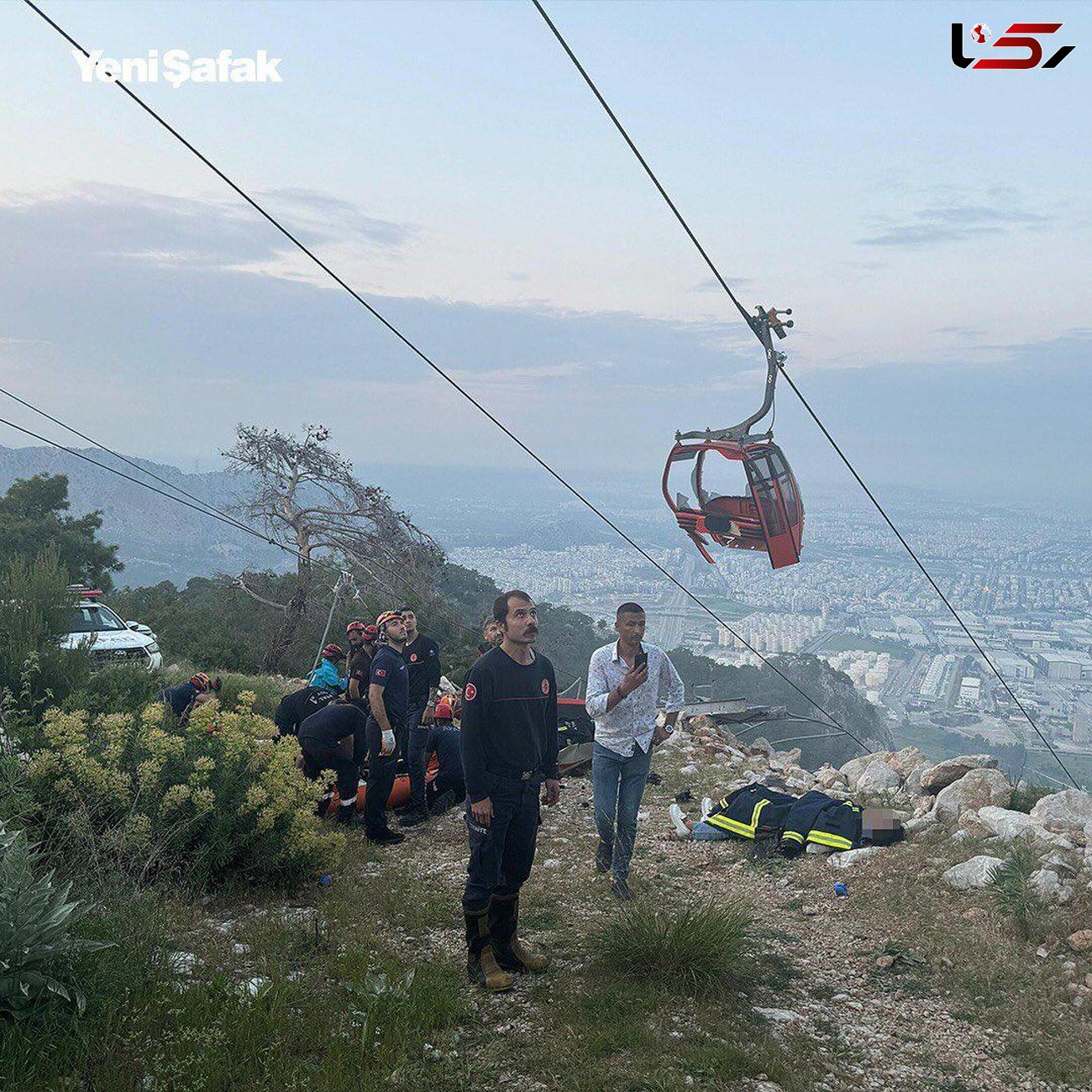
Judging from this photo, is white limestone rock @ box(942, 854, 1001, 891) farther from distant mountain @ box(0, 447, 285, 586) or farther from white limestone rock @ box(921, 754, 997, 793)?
distant mountain @ box(0, 447, 285, 586)

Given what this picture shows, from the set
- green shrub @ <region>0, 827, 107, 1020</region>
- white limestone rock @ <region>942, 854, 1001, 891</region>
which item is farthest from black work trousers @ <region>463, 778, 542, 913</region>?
white limestone rock @ <region>942, 854, 1001, 891</region>

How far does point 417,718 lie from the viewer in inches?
313

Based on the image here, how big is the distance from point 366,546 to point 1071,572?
2293 cm

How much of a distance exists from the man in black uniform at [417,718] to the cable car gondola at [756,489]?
348 cm

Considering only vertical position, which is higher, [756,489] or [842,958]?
[756,489]

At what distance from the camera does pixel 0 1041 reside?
3.31 m

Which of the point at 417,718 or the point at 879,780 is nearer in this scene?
the point at 417,718

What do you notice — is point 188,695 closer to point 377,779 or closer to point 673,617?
point 377,779

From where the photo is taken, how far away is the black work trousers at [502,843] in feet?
14.8

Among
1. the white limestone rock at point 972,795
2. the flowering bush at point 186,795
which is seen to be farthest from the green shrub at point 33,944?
the white limestone rock at point 972,795

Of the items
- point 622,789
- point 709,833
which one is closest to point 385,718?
point 622,789

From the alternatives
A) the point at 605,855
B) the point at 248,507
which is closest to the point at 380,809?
the point at 605,855

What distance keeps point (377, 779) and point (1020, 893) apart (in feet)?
14.4

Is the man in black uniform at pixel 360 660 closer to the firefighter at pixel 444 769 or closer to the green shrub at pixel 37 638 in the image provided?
the firefighter at pixel 444 769
